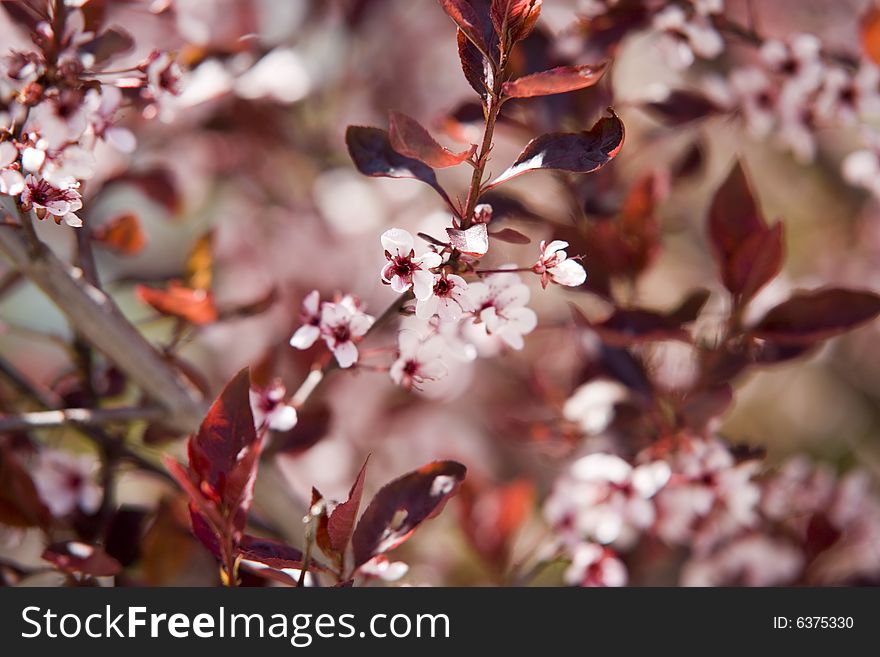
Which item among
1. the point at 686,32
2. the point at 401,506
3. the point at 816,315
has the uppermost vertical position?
the point at 686,32

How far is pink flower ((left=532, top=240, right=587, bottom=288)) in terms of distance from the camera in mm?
745

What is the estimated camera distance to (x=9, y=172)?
2.51ft

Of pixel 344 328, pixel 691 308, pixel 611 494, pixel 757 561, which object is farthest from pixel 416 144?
pixel 757 561

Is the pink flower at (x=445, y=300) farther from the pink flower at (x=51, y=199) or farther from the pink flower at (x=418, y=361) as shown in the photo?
the pink flower at (x=51, y=199)

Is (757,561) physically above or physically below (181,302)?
below

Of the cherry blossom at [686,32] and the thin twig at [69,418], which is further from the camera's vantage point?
the cherry blossom at [686,32]

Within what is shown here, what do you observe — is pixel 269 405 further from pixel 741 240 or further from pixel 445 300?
pixel 741 240

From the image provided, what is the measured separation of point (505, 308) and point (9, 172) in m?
0.47

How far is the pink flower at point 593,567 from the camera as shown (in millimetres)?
1112

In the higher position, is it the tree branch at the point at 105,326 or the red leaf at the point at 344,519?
the tree branch at the point at 105,326

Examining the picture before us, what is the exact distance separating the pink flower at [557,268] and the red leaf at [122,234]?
624 millimetres

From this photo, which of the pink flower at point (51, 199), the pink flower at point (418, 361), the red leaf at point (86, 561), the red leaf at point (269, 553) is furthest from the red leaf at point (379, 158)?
the red leaf at point (86, 561)

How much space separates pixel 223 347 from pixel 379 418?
22.1 inches

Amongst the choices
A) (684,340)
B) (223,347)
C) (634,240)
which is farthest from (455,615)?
(223,347)
